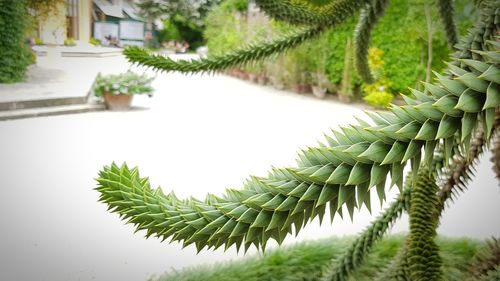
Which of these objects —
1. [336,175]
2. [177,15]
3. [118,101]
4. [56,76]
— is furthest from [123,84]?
[336,175]

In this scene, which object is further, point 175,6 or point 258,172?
point 258,172

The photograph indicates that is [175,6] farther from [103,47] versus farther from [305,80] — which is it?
[305,80]

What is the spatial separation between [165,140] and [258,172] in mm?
751

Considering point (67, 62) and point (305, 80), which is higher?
point (67, 62)

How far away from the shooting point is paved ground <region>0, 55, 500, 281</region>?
2598 millimetres

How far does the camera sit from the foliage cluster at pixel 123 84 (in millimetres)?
3385

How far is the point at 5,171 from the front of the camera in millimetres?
2812

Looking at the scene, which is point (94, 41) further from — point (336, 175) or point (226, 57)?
point (336, 175)

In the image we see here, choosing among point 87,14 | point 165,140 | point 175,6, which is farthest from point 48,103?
point 165,140

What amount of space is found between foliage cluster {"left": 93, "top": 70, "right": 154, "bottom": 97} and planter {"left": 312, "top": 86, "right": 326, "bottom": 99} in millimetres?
3785

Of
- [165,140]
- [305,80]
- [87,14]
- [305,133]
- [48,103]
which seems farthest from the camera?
[305,80]

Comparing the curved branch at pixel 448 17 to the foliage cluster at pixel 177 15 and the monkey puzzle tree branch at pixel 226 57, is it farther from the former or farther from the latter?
the foliage cluster at pixel 177 15

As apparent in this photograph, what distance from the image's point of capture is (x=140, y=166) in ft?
11.8

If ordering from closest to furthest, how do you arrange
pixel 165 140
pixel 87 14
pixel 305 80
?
pixel 87 14 < pixel 165 140 < pixel 305 80
